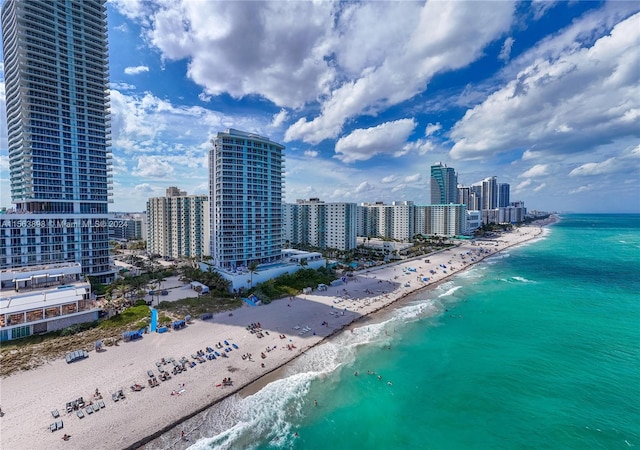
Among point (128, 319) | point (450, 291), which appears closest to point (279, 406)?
point (128, 319)

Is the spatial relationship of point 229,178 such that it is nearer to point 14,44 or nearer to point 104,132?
point 104,132

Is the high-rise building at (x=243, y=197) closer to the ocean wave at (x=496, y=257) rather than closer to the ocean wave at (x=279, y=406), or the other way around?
the ocean wave at (x=279, y=406)

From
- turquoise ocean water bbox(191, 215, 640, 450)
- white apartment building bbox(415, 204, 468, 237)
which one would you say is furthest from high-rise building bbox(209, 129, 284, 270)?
white apartment building bbox(415, 204, 468, 237)

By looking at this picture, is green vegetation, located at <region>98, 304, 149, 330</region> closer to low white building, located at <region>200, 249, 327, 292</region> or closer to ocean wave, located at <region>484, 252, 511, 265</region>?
low white building, located at <region>200, 249, 327, 292</region>

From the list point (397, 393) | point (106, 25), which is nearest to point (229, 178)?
point (106, 25)

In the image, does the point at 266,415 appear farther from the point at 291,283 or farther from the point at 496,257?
the point at 496,257

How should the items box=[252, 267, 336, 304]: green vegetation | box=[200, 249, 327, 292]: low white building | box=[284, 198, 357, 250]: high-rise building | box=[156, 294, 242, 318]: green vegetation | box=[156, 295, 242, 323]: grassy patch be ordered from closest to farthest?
box=[156, 294, 242, 318]: green vegetation < box=[156, 295, 242, 323]: grassy patch < box=[252, 267, 336, 304]: green vegetation < box=[200, 249, 327, 292]: low white building < box=[284, 198, 357, 250]: high-rise building
